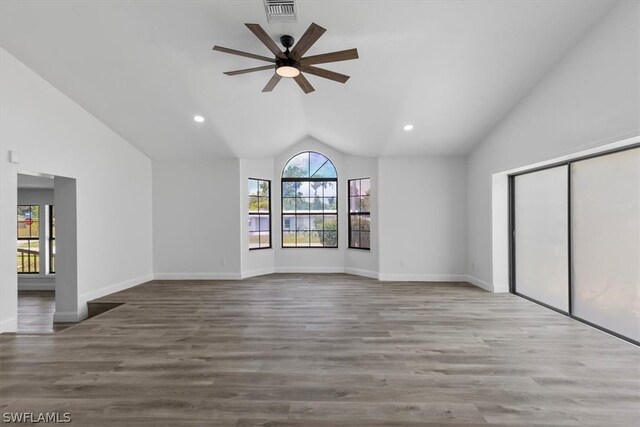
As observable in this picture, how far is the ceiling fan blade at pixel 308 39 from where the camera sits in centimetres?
264

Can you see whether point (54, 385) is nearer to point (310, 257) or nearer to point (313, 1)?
point (313, 1)

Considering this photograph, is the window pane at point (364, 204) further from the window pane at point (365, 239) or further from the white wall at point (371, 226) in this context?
the window pane at point (365, 239)

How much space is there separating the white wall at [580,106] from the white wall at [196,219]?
4760 mm

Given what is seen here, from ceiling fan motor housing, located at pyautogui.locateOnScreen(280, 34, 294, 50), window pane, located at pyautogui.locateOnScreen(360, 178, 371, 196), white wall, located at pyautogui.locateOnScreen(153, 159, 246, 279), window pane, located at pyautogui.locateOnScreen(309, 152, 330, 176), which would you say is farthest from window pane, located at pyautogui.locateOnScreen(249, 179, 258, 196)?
ceiling fan motor housing, located at pyautogui.locateOnScreen(280, 34, 294, 50)

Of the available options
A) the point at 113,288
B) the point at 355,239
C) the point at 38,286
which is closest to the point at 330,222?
the point at 355,239

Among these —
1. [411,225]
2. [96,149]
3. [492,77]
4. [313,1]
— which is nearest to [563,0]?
[492,77]

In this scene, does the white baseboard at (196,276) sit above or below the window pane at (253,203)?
below

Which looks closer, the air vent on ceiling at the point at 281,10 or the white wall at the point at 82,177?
the air vent on ceiling at the point at 281,10

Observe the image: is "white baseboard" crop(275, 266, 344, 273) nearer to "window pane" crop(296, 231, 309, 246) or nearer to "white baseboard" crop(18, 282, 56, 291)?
"window pane" crop(296, 231, 309, 246)

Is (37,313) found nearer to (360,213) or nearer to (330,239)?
(330,239)

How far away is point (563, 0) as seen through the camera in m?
2.98

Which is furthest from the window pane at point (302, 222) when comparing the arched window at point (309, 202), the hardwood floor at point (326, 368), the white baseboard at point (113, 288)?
the white baseboard at point (113, 288)

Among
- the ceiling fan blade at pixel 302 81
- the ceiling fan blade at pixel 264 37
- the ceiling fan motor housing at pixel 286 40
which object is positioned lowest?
the ceiling fan blade at pixel 302 81

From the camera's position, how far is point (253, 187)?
7.11 meters
